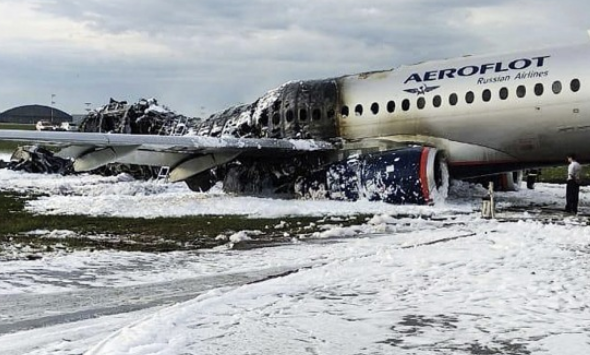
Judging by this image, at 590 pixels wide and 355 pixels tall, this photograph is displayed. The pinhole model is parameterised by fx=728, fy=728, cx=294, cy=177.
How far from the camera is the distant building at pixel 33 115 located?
16312 centimetres

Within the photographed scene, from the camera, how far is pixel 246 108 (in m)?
21.7

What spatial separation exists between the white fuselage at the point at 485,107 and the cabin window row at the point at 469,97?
0.02 metres

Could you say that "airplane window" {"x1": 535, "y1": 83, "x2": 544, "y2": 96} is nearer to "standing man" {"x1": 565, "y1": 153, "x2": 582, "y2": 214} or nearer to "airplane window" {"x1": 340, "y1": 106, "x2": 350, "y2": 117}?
"standing man" {"x1": 565, "y1": 153, "x2": 582, "y2": 214}

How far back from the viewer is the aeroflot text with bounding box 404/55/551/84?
659 inches

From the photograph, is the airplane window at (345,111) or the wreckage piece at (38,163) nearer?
the airplane window at (345,111)

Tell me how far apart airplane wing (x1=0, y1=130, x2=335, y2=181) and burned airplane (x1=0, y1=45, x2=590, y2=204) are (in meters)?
0.03

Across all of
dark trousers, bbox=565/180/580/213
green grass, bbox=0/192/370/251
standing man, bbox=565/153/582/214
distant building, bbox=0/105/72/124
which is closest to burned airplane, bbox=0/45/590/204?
standing man, bbox=565/153/582/214

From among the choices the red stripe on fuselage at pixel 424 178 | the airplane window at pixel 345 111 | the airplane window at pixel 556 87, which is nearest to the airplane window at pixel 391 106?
the airplane window at pixel 345 111

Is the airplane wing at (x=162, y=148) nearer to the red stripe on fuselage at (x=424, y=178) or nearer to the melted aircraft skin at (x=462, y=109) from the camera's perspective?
the melted aircraft skin at (x=462, y=109)

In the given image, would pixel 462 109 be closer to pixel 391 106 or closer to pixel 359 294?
pixel 391 106

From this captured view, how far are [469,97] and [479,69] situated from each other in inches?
29.8

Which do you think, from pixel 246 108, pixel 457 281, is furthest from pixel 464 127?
pixel 457 281

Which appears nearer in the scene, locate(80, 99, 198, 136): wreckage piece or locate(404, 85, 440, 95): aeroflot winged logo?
locate(404, 85, 440, 95): aeroflot winged logo

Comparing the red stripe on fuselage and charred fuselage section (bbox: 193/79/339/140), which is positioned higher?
charred fuselage section (bbox: 193/79/339/140)
